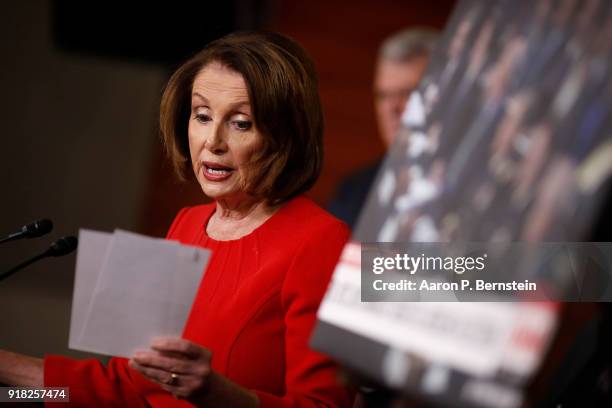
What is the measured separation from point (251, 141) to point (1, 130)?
3.96 meters

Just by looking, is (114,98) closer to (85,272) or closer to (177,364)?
(85,272)

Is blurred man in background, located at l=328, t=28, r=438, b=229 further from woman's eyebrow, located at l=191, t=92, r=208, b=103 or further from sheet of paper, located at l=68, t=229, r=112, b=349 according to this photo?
sheet of paper, located at l=68, t=229, r=112, b=349

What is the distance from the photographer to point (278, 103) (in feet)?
5.52

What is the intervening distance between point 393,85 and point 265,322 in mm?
2178

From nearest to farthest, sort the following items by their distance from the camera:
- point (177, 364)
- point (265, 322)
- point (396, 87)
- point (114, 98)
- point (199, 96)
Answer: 1. point (177, 364)
2. point (265, 322)
3. point (199, 96)
4. point (396, 87)
5. point (114, 98)

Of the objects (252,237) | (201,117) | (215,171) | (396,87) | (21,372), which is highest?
(396,87)

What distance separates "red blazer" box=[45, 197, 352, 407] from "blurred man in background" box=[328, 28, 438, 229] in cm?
180

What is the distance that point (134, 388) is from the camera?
178 cm

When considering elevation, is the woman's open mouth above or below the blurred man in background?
below

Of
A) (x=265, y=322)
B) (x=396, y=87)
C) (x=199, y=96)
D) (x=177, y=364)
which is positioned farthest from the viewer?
(x=396, y=87)

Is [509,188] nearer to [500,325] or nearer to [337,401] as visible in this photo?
[500,325]

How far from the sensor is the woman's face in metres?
1.69

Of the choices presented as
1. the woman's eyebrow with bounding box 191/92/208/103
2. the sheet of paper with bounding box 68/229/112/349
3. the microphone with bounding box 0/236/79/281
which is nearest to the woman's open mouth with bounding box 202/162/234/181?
the woman's eyebrow with bounding box 191/92/208/103

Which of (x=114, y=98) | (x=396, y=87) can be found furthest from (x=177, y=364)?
(x=114, y=98)
